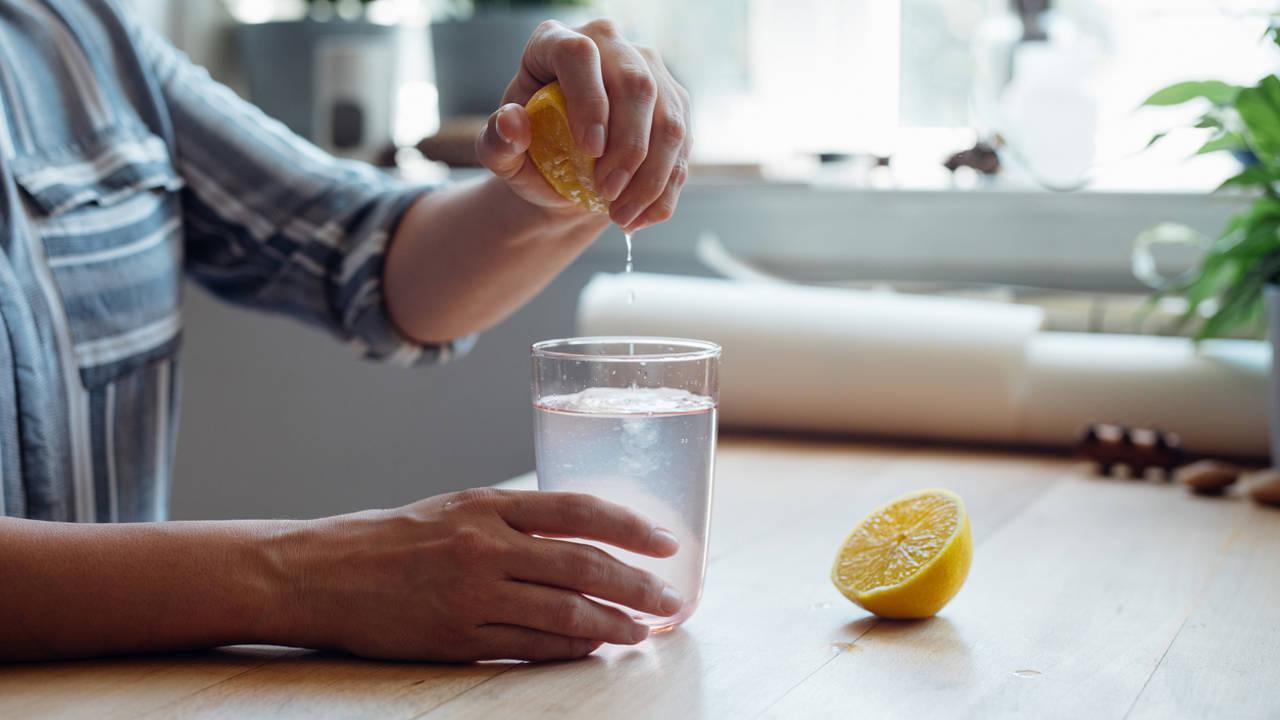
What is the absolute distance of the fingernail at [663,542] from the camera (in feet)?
2.43

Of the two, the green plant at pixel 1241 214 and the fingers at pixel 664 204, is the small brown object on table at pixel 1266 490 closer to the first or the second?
the green plant at pixel 1241 214

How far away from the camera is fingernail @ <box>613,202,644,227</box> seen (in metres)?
0.83

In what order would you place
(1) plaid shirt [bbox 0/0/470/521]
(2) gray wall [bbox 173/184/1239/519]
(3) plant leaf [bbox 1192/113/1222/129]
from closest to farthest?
(1) plaid shirt [bbox 0/0/470/521] → (3) plant leaf [bbox 1192/113/1222/129] → (2) gray wall [bbox 173/184/1239/519]

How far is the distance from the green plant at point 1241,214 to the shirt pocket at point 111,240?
36.6 inches

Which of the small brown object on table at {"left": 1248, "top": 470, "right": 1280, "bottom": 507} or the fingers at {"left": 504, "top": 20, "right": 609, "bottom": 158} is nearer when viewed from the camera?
the fingers at {"left": 504, "top": 20, "right": 609, "bottom": 158}

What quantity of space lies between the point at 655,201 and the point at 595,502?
207 millimetres

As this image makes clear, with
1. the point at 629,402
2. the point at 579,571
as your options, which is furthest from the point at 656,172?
the point at 579,571

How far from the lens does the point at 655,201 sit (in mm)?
841

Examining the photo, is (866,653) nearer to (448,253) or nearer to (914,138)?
(448,253)

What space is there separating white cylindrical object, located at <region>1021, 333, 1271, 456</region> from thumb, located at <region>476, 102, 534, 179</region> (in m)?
0.76

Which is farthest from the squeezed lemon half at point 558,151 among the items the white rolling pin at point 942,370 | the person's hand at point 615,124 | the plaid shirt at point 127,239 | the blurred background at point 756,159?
the blurred background at point 756,159

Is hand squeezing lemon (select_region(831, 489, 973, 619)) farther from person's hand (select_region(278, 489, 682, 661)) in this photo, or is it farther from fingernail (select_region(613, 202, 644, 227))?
fingernail (select_region(613, 202, 644, 227))

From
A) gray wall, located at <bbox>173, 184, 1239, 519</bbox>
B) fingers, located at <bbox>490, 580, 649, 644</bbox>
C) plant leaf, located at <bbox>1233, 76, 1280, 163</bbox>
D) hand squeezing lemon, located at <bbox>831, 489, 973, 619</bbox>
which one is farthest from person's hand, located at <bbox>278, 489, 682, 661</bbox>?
gray wall, located at <bbox>173, 184, 1239, 519</bbox>

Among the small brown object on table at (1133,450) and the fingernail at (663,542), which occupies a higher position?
the fingernail at (663,542)
